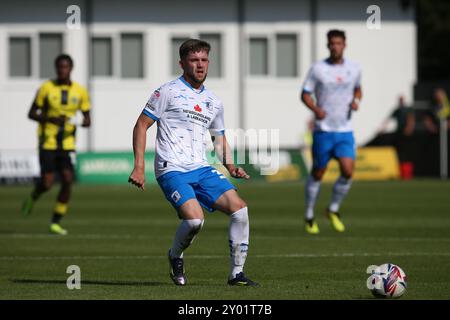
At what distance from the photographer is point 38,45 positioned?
41312mm

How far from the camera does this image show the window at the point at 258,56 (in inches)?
1674

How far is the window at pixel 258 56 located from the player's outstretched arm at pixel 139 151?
32257mm

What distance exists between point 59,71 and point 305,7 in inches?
1004

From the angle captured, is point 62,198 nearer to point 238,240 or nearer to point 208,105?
point 208,105

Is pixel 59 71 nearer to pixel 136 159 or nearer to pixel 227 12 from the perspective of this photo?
pixel 136 159

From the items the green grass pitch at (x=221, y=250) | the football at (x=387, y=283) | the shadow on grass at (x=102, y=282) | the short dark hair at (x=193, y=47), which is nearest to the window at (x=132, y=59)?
the green grass pitch at (x=221, y=250)

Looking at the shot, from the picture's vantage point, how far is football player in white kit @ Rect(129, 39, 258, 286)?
408 inches

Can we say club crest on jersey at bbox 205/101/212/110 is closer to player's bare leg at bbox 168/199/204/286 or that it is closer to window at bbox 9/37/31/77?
player's bare leg at bbox 168/199/204/286

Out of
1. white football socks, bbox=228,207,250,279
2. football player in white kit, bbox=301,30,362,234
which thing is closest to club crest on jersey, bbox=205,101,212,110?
white football socks, bbox=228,207,250,279

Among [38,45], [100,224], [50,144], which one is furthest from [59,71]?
[38,45]

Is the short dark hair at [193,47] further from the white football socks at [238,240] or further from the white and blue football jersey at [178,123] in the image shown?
the white football socks at [238,240]

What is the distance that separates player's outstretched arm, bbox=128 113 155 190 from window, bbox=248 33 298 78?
1266 inches

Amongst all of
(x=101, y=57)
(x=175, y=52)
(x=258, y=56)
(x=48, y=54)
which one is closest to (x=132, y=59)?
(x=101, y=57)
